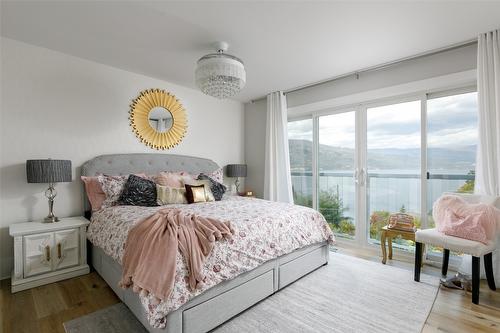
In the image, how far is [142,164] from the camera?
3.51 meters

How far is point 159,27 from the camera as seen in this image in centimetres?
237

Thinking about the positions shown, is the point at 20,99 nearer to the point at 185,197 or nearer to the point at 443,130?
the point at 185,197

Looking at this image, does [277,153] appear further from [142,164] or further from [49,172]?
[49,172]

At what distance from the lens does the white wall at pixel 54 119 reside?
2.59 meters

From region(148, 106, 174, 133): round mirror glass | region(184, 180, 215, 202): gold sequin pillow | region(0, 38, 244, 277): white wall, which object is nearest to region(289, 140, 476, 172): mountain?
region(184, 180, 215, 202): gold sequin pillow

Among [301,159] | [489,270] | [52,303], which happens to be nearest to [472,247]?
[489,270]

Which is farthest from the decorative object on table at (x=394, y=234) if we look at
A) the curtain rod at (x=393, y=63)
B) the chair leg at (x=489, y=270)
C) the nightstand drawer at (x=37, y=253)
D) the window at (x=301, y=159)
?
the nightstand drawer at (x=37, y=253)

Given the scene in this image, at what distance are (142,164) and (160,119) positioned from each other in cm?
74

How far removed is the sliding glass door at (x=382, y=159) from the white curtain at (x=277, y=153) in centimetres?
34

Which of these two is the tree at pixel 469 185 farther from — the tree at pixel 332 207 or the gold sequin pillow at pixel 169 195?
the gold sequin pillow at pixel 169 195

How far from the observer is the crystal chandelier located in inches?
99.9

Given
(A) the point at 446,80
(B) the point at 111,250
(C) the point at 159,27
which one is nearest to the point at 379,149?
(A) the point at 446,80

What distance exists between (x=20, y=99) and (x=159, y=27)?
172 cm

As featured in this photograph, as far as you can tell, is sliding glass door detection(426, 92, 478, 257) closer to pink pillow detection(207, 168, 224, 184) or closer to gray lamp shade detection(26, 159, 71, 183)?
pink pillow detection(207, 168, 224, 184)
